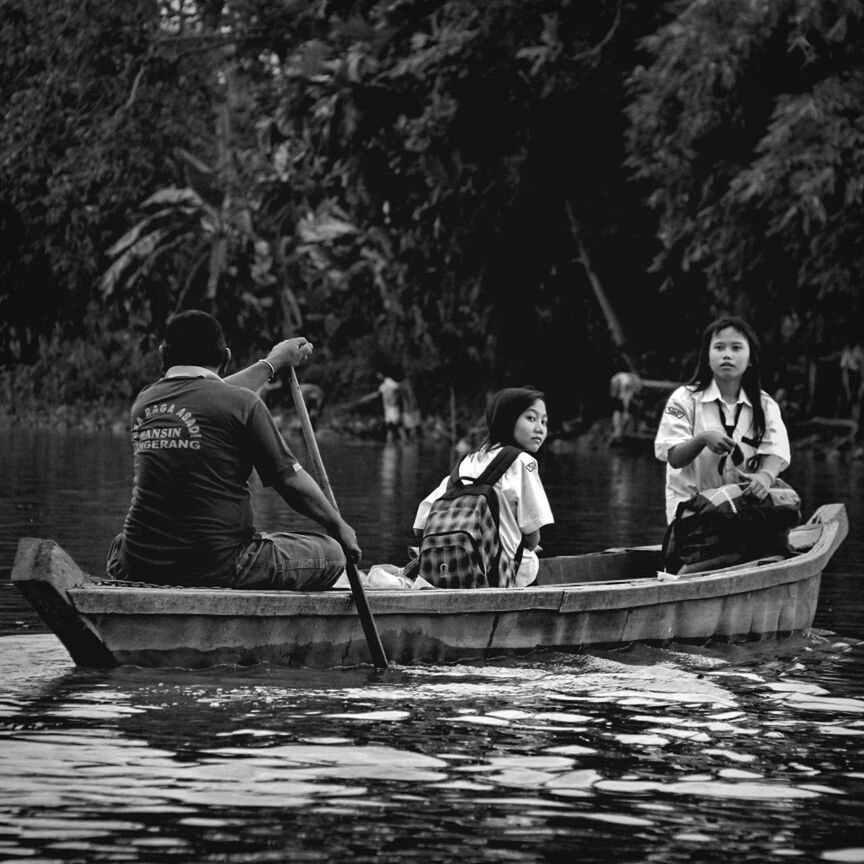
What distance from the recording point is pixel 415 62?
29938 mm

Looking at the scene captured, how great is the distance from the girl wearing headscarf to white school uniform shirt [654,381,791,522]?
1.13 m

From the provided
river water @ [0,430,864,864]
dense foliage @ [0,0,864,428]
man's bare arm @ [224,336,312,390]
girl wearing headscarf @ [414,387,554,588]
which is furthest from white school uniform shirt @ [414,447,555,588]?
dense foliage @ [0,0,864,428]

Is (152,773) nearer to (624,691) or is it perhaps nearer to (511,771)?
(511,771)

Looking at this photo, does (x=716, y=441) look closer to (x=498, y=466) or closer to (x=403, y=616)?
(x=498, y=466)

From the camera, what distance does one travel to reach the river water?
4867 millimetres

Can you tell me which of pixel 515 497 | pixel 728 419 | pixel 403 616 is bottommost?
pixel 403 616

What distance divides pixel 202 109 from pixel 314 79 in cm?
536

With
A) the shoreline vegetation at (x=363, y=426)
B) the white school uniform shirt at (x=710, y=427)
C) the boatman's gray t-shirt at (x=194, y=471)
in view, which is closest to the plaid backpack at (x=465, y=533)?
the boatman's gray t-shirt at (x=194, y=471)

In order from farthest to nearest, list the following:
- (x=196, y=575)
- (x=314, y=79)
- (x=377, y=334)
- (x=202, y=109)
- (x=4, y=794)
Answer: (x=377, y=334) → (x=202, y=109) → (x=314, y=79) → (x=196, y=575) → (x=4, y=794)

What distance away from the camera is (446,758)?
19.5 feet

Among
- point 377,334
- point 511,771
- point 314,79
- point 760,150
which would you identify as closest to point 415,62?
point 314,79

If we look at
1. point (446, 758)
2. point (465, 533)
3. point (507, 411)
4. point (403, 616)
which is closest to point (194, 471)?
point (403, 616)

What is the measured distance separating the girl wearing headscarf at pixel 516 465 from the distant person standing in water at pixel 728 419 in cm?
114

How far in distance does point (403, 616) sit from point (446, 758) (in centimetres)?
197
